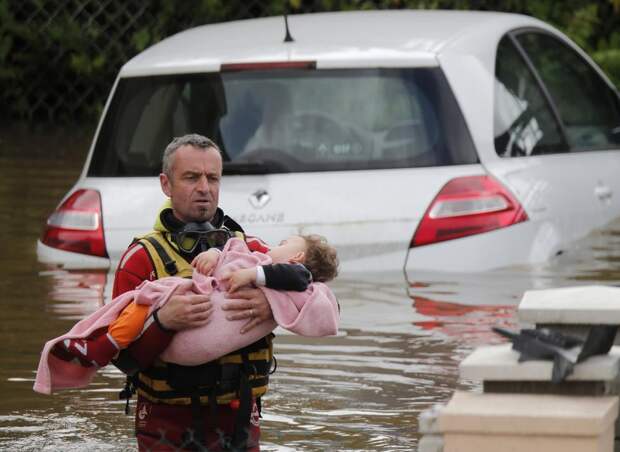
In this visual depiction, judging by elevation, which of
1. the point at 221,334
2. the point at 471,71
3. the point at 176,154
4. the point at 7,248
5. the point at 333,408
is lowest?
the point at 7,248

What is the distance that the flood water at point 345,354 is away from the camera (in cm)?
705

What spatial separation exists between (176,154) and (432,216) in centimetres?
330

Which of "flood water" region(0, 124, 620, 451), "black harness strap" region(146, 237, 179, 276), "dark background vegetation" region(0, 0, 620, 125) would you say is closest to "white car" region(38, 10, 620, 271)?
"flood water" region(0, 124, 620, 451)

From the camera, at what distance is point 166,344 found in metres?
5.20

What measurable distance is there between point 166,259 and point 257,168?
3.46 metres

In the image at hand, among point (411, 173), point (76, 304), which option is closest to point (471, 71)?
point (411, 173)

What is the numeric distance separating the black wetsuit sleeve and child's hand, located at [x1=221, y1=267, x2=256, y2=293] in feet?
0.12

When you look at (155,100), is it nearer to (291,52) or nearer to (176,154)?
(291,52)

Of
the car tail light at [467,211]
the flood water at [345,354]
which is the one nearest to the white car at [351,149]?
the car tail light at [467,211]

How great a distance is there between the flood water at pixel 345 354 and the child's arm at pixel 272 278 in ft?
5.46

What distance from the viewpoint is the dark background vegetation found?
1939 cm

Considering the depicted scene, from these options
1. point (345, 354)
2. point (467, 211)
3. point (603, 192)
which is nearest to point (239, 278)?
point (345, 354)

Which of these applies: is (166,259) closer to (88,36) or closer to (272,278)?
(272,278)

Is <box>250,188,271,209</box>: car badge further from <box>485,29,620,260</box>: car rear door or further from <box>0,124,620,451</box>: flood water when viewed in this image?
<box>485,29,620,260</box>: car rear door
